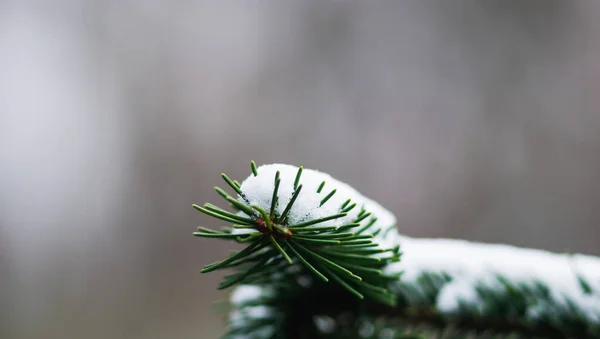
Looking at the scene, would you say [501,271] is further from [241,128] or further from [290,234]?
[241,128]

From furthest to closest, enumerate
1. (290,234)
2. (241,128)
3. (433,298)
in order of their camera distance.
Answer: (241,128)
(433,298)
(290,234)

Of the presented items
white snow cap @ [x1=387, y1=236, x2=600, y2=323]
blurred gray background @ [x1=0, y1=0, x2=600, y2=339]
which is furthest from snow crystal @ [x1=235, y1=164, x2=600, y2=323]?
blurred gray background @ [x1=0, y1=0, x2=600, y2=339]

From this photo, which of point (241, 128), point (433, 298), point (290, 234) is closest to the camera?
point (290, 234)

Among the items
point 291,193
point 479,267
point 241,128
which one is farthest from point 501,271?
point 241,128

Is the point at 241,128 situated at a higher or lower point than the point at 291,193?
higher

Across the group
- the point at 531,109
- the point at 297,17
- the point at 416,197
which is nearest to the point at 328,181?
the point at 416,197

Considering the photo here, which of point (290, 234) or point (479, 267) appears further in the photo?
point (479, 267)

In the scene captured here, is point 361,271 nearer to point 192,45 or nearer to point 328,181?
point 328,181

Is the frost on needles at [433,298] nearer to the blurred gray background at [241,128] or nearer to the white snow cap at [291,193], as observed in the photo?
the white snow cap at [291,193]

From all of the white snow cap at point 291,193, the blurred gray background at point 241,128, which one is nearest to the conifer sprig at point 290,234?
the white snow cap at point 291,193
